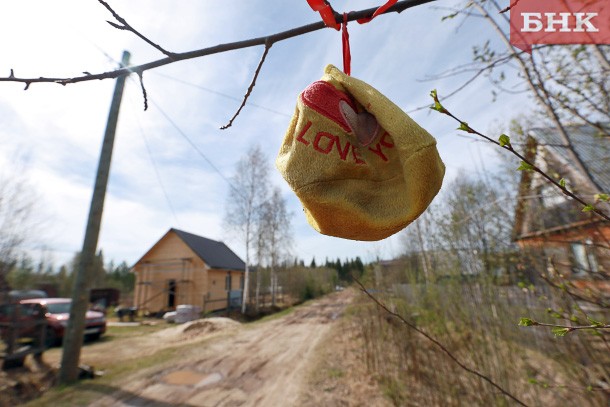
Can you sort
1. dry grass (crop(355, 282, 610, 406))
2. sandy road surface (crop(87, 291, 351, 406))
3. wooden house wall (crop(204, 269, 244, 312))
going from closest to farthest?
dry grass (crop(355, 282, 610, 406)), sandy road surface (crop(87, 291, 351, 406)), wooden house wall (crop(204, 269, 244, 312))

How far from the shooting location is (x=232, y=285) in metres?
21.9

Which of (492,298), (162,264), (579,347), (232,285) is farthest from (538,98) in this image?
(232,285)

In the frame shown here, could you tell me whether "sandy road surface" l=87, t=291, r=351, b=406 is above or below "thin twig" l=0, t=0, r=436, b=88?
below

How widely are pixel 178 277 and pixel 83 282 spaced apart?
1317 centimetres

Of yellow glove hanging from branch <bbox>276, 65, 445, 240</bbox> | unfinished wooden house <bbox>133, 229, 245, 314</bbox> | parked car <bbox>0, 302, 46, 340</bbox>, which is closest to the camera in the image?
yellow glove hanging from branch <bbox>276, 65, 445, 240</bbox>

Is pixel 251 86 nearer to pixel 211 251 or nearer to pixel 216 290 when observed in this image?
pixel 216 290

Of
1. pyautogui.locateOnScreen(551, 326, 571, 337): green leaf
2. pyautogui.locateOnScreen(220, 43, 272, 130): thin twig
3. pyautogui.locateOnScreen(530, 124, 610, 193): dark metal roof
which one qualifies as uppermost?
pyautogui.locateOnScreen(530, 124, 610, 193): dark metal roof

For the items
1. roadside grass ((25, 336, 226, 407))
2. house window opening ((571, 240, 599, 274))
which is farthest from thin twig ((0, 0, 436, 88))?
roadside grass ((25, 336, 226, 407))

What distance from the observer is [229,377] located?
20.3 ft

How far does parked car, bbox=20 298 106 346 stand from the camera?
30.7ft

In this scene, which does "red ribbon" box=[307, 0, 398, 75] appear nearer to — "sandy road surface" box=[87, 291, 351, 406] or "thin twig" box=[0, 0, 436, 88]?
"thin twig" box=[0, 0, 436, 88]

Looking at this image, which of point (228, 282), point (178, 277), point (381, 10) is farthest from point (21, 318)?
point (228, 282)

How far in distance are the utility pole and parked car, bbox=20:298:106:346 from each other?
4.59 metres

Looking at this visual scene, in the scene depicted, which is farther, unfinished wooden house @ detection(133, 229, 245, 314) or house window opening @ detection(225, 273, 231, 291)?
house window opening @ detection(225, 273, 231, 291)
